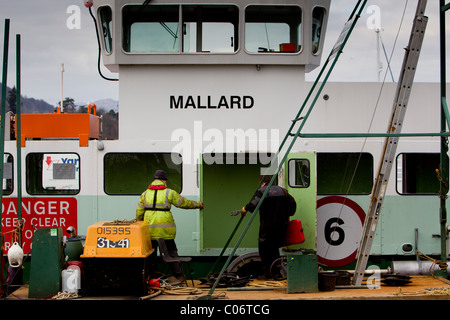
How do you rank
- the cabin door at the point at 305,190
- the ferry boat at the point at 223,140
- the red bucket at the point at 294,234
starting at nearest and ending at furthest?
the red bucket at the point at 294,234, the cabin door at the point at 305,190, the ferry boat at the point at 223,140

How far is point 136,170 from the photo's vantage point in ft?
30.4

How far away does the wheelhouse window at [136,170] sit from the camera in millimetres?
9086

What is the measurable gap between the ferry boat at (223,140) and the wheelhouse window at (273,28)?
17mm

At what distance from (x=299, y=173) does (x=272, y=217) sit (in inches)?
37.5

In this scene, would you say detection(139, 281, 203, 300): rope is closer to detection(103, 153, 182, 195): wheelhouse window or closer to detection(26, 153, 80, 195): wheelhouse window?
detection(103, 153, 182, 195): wheelhouse window

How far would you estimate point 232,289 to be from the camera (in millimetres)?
7727

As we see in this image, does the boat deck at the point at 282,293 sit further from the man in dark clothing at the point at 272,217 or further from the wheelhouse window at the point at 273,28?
the wheelhouse window at the point at 273,28

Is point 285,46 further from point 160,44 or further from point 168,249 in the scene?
point 168,249

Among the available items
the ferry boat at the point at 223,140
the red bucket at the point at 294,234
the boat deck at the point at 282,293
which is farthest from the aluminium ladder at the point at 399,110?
the ferry boat at the point at 223,140

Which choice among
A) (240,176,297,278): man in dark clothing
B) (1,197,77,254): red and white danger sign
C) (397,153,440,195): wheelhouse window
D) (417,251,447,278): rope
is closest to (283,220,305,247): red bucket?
(240,176,297,278): man in dark clothing

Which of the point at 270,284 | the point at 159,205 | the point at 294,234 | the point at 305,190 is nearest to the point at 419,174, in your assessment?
the point at 305,190
